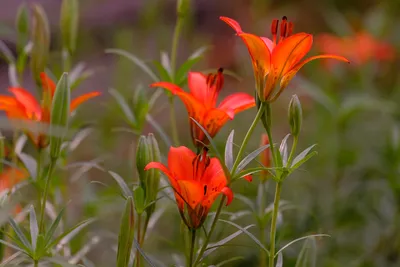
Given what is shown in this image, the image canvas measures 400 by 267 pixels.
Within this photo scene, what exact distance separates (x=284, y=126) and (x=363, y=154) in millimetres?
501

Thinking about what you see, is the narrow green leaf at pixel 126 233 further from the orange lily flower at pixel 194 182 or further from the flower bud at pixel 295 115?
the flower bud at pixel 295 115

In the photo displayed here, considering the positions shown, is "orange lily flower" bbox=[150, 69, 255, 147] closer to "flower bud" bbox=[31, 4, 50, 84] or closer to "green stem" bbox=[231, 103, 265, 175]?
"green stem" bbox=[231, 103, 265, 175]

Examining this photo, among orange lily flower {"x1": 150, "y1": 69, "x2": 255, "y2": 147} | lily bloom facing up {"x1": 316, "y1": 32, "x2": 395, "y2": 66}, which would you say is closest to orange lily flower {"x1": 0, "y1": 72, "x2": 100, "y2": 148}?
orange lily flower {"x1": 150, "y1": 69, "x2": 255, "y2": 147}

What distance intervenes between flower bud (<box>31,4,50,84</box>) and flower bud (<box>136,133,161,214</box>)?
231mm

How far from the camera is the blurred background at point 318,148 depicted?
102 cm

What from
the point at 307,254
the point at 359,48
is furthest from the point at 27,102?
the point at 359,48

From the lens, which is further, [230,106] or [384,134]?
[384,134]

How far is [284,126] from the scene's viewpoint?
185 cm

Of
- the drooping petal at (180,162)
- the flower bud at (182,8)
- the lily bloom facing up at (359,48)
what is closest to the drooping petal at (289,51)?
the drooping petal at (180,162)

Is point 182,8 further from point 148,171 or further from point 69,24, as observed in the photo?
point 148,171

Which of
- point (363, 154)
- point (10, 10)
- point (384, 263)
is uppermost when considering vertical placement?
point (10, 10)

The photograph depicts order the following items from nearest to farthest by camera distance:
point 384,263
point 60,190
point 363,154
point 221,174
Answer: point 221,174
point 60,190
point 384,263
point 363,154

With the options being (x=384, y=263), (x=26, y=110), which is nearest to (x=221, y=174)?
(x=26, y=110)

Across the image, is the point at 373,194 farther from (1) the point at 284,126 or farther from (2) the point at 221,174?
(2) the point at 221,174
